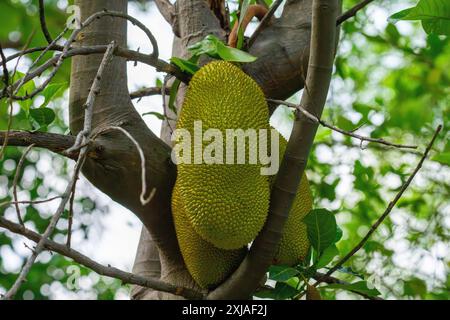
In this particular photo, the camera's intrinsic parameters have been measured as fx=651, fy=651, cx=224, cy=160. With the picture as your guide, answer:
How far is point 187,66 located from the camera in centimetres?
116

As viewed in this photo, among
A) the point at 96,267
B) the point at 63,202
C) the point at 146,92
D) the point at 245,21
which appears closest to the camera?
the point at 63,202

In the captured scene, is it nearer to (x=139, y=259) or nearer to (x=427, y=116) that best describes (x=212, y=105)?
(x=139, y=259)

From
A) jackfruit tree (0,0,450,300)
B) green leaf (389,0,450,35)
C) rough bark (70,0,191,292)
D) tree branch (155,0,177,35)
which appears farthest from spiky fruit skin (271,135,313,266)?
tree branch (155,0,177,35)

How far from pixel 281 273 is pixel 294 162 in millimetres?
202

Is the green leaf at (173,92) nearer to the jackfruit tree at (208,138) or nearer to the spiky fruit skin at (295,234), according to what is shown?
the jackfruit tree at (208,138)

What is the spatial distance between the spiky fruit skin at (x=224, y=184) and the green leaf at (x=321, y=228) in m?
0.11

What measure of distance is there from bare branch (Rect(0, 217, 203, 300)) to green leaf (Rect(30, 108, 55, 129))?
0.28 metres

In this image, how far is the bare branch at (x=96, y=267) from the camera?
0.76 metres

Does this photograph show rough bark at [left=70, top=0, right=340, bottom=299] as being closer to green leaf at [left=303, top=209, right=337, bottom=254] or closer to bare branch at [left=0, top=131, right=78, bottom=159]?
bare branch at [left=0, top=131, right=78, bottom=159]

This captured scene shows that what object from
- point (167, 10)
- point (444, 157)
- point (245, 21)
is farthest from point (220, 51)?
point (444, 157)

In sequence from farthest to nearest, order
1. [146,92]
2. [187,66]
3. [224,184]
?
1. [146,92]
2. [187,66]
3. [224,184]

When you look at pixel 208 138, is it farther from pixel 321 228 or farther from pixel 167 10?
pixel 167 10

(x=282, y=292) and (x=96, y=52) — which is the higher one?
(x=96, y=52)

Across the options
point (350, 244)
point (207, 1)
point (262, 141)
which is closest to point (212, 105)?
point (262, 141)
